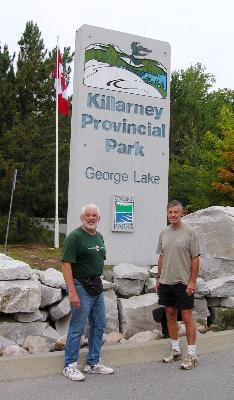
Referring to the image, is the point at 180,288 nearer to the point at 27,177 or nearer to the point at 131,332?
the point at 131,332

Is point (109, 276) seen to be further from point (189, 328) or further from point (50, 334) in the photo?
point (189, 328)

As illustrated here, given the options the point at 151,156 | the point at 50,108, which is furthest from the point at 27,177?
the point at 151,156

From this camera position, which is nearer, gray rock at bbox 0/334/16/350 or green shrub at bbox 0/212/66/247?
gray rock at bbox 0/334/16/350

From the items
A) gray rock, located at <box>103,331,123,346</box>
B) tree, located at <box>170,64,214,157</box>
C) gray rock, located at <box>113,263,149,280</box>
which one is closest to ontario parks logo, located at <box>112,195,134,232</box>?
gray rock, located at <box>113,263,149,280</box>

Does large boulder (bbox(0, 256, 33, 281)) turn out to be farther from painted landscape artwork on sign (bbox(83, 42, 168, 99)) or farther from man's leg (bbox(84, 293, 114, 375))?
painted landscape artwork on sign (bbox(83, 42, 168, 99))

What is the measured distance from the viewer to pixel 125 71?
31.2ft

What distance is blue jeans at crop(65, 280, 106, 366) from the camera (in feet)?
17.4

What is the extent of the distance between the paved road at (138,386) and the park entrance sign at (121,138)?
362 cm

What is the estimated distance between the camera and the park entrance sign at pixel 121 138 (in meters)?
9.10

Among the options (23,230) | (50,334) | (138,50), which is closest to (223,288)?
(50,334)

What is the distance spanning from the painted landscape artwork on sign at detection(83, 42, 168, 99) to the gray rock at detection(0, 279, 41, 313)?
378 cm

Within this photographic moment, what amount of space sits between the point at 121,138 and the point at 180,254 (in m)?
4.01

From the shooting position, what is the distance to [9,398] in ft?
15.6

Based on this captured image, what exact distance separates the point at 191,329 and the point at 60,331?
83.3 inches
